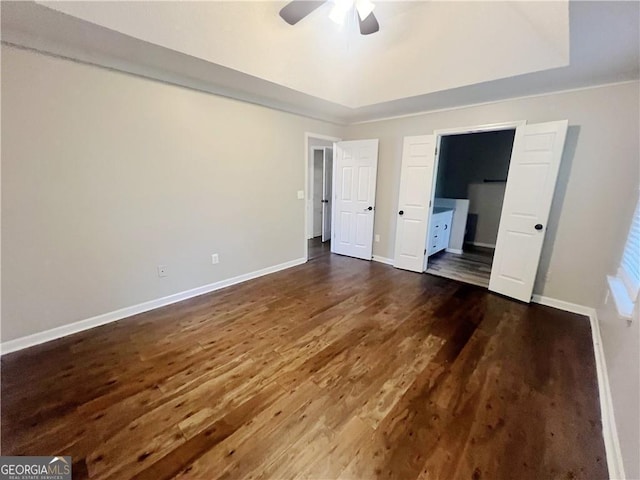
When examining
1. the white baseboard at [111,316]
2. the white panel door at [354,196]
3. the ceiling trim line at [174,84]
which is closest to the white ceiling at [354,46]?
the ceiling trim line at [174,84]

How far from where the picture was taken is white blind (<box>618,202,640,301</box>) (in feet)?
6.16

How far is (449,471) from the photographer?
1.34 meters

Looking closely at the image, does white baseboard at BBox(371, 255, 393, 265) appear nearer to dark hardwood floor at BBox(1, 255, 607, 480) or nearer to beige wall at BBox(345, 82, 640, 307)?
dark hardwood floor at BBox(1, 255, 607, 480)

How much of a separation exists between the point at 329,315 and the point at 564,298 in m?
2.77

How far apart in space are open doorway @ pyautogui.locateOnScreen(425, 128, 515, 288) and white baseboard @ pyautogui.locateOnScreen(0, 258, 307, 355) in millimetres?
3284

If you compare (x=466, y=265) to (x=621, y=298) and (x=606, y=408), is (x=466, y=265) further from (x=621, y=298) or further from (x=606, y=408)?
(x=606, y=408)

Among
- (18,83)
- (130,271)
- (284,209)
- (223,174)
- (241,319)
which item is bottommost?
(241,319)

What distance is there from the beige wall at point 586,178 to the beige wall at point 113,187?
328 centimetres

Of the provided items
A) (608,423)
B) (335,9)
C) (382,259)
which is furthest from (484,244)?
(335,9)

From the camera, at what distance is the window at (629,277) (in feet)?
5.81

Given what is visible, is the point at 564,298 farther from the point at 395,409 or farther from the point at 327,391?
the point at 327,391

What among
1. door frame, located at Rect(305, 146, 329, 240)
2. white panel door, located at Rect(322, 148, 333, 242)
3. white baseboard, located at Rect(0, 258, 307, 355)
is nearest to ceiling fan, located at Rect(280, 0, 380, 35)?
white baseboard, located at Rect(0, 258, 307, 355)

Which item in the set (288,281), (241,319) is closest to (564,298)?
(288,281)

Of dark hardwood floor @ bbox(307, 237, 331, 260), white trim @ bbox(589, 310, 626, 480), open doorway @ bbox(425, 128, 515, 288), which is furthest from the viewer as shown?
dark hardwood floor @ bbox(307, 237, 331, 260)
